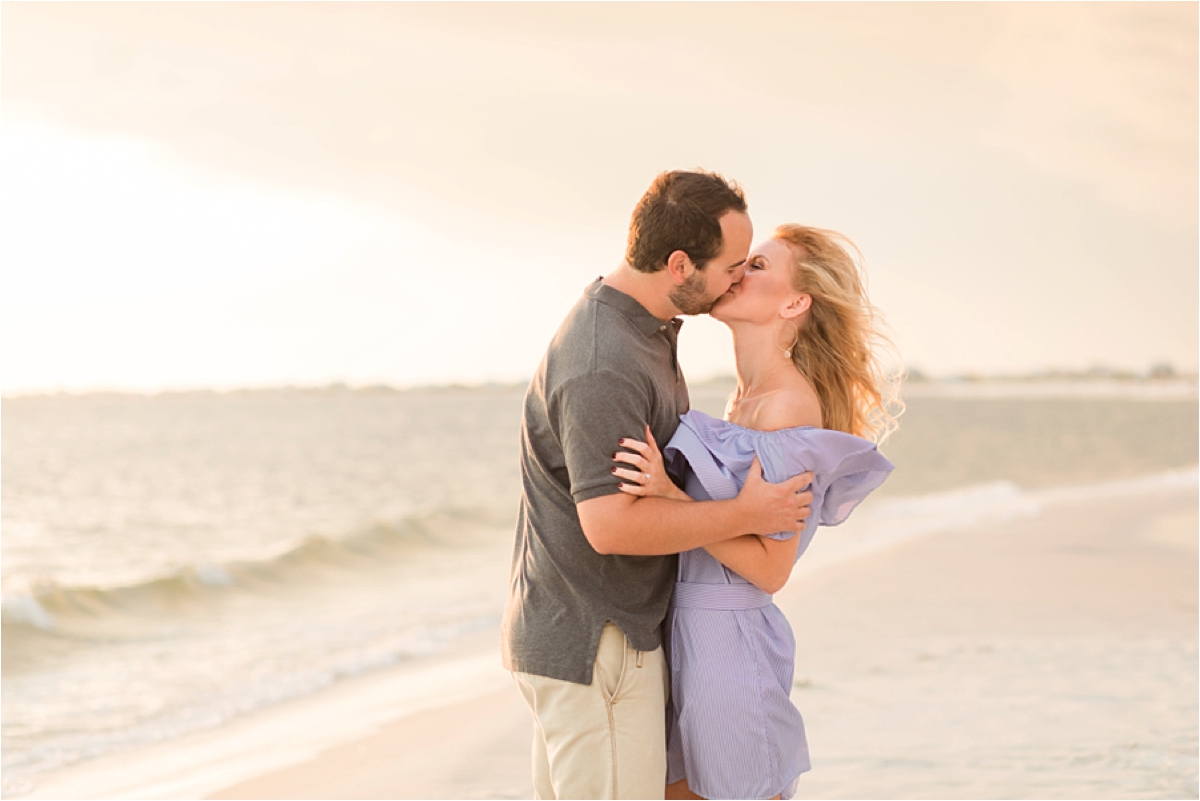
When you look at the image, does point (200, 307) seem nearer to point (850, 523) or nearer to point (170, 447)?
point (170, 447)

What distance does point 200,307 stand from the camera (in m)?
57.2

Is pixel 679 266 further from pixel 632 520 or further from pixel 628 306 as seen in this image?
pixel 632 520

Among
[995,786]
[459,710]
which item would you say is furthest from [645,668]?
[459,710]

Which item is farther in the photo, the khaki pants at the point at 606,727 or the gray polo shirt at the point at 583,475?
the khaki pants at the point at 606,727

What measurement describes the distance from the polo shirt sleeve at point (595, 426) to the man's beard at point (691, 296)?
31 cm

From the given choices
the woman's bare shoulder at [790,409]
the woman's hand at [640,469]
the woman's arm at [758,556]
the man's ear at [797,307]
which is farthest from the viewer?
the man's ear at [797,307]

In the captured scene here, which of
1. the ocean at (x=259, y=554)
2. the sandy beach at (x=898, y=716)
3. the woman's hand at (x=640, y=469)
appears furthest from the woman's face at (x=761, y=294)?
the ocean at (x=259, y=554)

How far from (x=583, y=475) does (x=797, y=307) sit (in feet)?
3.12

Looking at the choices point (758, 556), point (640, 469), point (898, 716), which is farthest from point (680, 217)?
point (898, 716)

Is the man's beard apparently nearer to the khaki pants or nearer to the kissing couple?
the kissing couple

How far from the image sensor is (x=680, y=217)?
2.55m

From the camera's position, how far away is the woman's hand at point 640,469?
2.44 m

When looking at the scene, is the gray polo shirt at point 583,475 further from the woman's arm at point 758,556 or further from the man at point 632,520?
the woman's arm at point 758,556

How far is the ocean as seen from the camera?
24.0 feet
